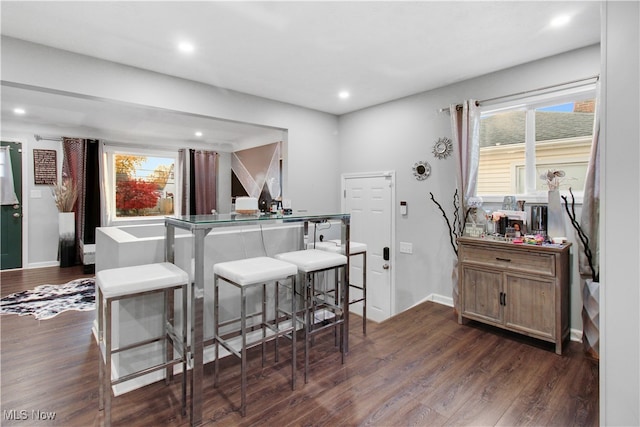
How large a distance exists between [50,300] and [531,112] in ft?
19.1

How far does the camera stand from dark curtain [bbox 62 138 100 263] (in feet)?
18.9

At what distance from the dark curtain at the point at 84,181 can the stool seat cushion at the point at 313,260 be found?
504 cm

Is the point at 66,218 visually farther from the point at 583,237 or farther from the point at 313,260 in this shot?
the point at 583,237

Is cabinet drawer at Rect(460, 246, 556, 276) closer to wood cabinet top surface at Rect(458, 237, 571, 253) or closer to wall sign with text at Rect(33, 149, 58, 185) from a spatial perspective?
wood cabinet top surface at Rect(458, 237, 571, 253)

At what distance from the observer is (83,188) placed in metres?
5.87

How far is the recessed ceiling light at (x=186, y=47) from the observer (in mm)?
2658

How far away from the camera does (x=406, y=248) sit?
4.08 metres

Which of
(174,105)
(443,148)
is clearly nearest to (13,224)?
(174,105)

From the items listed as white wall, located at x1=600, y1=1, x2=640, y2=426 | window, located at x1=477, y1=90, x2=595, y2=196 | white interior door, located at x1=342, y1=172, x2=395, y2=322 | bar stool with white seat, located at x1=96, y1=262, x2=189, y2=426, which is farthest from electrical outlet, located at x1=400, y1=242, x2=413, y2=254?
bar stool with white seat, located at x1=96, y1=262, x2=189, y2=426

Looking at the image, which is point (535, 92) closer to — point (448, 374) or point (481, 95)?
point (481, 95)

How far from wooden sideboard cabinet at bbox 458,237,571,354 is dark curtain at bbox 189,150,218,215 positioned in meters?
5.58

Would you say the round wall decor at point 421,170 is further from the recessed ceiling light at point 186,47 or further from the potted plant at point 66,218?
the potted plant at point 66,218

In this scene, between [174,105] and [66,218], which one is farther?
[66,218]

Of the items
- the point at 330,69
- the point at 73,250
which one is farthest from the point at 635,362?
the point at 73,250
